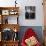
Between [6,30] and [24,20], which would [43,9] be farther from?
[6,30]

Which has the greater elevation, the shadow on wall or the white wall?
the white wall

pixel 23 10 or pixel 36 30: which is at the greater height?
pixel 23 10

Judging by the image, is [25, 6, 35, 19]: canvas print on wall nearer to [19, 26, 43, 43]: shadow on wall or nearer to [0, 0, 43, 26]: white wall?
[0, 0, 43, 26]: white wall

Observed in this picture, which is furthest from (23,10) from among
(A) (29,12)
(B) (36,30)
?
(B) (36,30)

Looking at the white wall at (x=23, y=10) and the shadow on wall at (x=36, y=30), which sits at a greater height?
the white wall at (x=23, y=10)

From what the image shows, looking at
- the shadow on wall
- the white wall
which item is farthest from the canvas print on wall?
the shadow on wall

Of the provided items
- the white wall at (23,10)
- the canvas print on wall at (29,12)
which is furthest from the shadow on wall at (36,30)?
the canvas print on wall at (29,12)

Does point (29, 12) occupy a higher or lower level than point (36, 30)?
higher

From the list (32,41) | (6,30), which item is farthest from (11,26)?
(32,41)

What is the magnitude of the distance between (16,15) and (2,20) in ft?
1.75

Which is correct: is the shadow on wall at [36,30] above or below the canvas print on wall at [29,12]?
below

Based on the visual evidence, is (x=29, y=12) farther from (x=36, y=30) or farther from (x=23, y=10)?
(x=36, y=30)

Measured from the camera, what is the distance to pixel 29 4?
5.53 metres

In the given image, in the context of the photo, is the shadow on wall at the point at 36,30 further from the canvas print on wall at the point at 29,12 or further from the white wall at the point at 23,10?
the canvas print on wall at the point at 29,12
